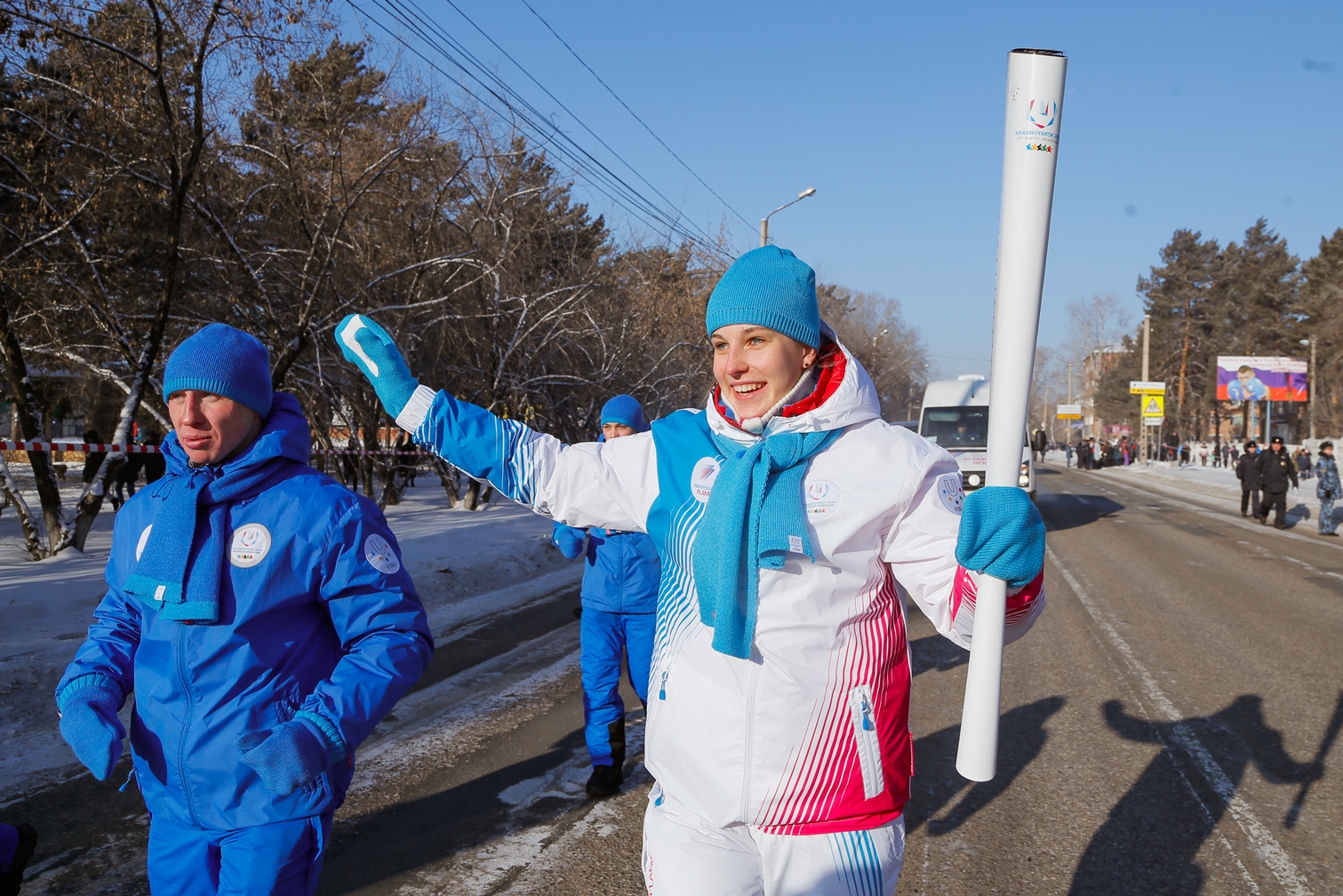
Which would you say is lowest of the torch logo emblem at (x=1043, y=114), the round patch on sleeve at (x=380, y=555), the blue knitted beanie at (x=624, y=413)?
the round patch on sleeve at (x=380, y=555)

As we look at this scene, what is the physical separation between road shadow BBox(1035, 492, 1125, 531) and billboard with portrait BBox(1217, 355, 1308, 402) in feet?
87.7

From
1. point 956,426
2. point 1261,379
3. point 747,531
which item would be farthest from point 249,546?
point 1261,379

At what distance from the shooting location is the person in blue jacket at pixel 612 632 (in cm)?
465

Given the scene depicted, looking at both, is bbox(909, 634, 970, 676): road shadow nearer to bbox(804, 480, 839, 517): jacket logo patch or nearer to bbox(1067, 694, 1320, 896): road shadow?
bbox(1067, 694, 1320, 896): road shadow

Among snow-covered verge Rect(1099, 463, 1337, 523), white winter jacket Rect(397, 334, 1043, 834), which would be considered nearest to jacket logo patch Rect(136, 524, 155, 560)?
white winter jacket Rect(397, 334, 1043, 834)

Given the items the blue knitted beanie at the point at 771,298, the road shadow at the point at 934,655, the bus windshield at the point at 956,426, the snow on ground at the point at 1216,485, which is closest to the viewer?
the blue knitted beanie at the point at 771,298

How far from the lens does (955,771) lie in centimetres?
497

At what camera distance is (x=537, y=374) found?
1844 cm

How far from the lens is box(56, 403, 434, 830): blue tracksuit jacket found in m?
2.13

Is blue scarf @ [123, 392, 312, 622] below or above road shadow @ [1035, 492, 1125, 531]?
above

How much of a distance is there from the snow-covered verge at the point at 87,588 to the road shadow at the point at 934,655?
155 inches

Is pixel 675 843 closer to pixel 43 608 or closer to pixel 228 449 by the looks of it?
pixel 228 449

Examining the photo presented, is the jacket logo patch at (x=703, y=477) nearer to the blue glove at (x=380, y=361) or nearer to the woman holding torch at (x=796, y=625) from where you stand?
the woman holding torch at (x=796, y=625)

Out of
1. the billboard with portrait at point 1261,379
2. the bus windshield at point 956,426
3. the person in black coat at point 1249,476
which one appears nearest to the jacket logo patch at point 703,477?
the bus windshield at point 956,426
